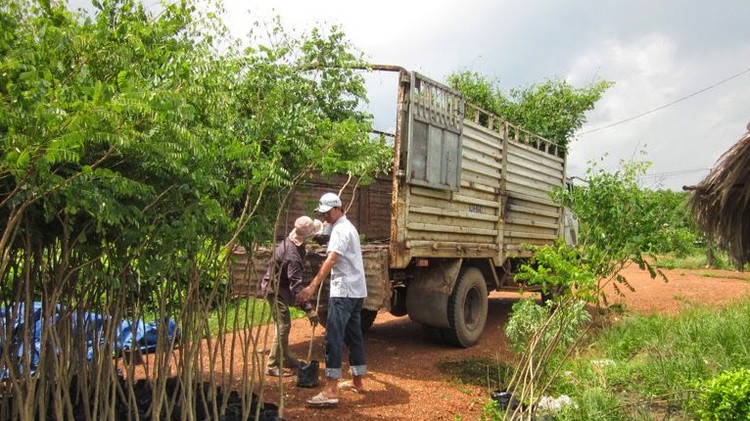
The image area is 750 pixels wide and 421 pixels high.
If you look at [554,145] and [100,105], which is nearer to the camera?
[100,105]

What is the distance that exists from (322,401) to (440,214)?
2705 millimetres

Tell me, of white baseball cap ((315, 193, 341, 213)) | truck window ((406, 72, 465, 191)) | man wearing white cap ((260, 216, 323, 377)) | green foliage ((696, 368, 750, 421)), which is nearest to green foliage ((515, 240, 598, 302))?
Result: green foliage ((696, 368, 750, 421))

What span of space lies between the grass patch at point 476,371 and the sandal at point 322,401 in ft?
4.87

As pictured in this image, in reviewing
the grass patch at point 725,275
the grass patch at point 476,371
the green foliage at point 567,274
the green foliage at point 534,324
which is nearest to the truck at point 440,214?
the grass patch at point 476,371

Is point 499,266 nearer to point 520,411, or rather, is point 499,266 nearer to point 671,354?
point 671,354

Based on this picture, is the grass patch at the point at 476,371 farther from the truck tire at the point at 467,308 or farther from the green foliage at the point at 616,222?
the green foliage at the point at 616,222

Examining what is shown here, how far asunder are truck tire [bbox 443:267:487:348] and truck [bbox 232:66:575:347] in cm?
1

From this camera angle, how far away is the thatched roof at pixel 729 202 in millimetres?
5207

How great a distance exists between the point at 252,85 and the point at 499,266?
202 inches

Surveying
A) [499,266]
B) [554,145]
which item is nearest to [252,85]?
[499,266]

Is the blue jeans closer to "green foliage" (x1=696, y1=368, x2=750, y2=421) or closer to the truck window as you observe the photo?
the truck window

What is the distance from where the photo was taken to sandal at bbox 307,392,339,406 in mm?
4680

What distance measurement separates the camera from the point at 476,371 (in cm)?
602

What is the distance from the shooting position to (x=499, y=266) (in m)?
8.17
